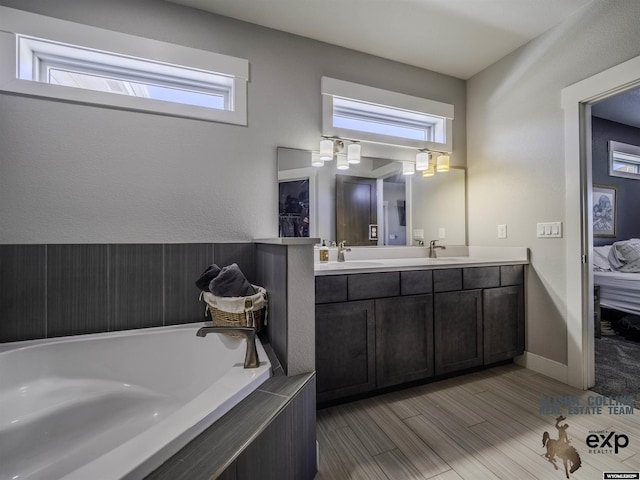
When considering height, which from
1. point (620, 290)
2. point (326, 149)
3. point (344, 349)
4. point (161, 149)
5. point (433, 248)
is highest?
point (326, 149)

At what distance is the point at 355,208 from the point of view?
2.34 meters

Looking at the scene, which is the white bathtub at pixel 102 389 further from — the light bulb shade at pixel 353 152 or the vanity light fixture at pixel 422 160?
the vanity light fixture at pixel 422 160

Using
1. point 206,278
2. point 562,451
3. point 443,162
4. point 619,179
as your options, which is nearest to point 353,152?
point 443,162

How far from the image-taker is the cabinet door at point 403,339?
1.78m

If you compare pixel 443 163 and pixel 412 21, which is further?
pixel 443 163

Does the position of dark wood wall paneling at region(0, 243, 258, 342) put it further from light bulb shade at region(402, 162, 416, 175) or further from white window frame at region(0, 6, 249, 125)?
light bulb shade at region(402, 162, 416, 175)

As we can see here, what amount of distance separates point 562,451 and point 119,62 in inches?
129

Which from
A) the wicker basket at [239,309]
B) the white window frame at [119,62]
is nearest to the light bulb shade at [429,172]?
the white window frame at [119,62]

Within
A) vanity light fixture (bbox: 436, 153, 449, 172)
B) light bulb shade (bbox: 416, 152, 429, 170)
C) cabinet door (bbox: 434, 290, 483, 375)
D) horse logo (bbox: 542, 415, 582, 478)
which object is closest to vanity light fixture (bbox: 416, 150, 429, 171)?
light bulb shade (bbox: 416, 152, 429, 170)

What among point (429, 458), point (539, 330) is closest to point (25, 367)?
point (429, 458)

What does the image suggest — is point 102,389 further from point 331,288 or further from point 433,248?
point 433,248

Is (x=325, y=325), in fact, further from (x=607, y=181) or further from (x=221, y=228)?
(x=607, y=181)

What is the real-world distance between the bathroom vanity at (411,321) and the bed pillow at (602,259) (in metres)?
2.07

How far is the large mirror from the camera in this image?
2.14 meters
